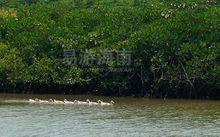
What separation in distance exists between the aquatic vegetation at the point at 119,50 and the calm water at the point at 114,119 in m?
2.36

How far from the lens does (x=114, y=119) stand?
3678cm

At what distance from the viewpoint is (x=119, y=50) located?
156 feet

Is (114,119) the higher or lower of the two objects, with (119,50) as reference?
lower

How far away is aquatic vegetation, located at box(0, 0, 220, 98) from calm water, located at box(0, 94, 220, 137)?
236 centimetres

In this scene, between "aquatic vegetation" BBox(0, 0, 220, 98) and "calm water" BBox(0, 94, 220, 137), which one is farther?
"aquatic vegetation" BBox(0, 0, 220, 98)

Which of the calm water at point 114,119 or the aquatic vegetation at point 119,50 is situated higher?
the aquatic vegetation at point 119,50

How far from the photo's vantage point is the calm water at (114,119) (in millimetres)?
32906

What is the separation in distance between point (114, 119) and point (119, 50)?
11586 mm

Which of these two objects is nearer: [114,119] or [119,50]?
[114,119]

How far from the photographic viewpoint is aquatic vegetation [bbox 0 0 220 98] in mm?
46000

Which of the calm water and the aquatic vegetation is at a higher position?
the aquatic vegetation

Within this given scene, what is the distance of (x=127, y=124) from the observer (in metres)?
35.1

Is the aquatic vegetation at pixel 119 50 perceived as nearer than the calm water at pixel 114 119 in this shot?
No

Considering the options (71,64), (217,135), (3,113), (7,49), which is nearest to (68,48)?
(71,64)
